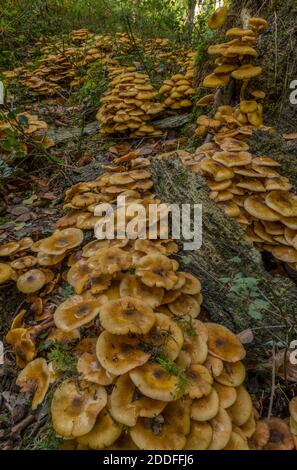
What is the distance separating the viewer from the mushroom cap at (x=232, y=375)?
2.62 m

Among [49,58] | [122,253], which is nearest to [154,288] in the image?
[122,253]

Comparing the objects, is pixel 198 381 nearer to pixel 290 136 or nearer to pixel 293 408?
pixel 293 408

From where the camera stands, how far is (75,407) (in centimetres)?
241

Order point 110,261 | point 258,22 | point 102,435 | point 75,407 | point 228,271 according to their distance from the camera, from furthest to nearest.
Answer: point 258,22, point 228,271, point 110,261, point 75,407, point 102,435

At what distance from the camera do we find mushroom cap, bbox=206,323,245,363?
2718 millimetres

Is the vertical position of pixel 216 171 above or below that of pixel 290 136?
below

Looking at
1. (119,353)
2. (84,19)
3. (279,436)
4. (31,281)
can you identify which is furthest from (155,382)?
(84,19)

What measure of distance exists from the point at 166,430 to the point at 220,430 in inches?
14.7

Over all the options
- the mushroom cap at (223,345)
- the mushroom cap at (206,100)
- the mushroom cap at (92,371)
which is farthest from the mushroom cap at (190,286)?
the mushroom cap at (206,100)

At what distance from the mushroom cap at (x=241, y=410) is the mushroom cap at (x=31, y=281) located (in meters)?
2.22

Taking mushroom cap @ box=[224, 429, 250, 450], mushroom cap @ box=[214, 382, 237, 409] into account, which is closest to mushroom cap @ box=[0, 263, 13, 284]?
mushroom cap @ box=[214, 382, 237, 409]

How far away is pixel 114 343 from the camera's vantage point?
2584 millimetres

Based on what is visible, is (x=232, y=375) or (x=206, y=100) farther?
(x=206, y=100)
